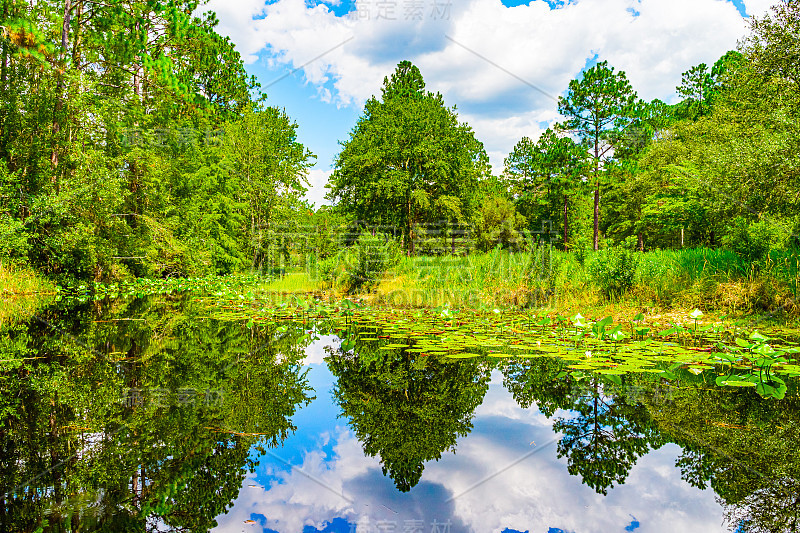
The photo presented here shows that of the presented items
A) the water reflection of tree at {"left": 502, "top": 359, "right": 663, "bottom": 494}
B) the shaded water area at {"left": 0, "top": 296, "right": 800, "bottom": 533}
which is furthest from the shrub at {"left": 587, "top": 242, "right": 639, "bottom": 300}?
the water reflection of tree at {"left": 502, "top": 359, "right": 663, "bottom": 494}

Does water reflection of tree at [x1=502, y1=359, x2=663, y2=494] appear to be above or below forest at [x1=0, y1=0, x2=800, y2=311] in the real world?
below

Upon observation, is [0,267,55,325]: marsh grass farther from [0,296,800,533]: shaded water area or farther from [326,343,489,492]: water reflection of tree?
[326,343,489,492]: water reflection of tree

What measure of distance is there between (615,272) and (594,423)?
6.14m

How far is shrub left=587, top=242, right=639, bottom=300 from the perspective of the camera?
7.96 meters

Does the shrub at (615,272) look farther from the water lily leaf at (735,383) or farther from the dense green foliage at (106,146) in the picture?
the dense green foliage at (106,146)

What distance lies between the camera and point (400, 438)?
8.71 feet

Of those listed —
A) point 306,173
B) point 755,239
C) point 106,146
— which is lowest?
point 755,239

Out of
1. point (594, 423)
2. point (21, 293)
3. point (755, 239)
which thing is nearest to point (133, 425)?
point (594, 423)

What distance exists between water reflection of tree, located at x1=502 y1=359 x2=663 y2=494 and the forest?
5.11 metres

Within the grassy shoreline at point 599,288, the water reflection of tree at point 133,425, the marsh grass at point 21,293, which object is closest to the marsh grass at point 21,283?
the marsh grass at point 21,293

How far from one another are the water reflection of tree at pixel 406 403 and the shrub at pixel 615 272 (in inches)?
196

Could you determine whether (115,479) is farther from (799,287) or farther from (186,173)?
(186,173)

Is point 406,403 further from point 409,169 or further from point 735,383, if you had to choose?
point 409,169

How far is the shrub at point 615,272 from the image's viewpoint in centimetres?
796
